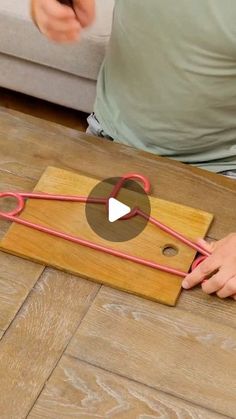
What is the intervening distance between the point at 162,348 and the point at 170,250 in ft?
0.54

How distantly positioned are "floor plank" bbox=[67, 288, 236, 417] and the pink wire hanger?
0.06 metres

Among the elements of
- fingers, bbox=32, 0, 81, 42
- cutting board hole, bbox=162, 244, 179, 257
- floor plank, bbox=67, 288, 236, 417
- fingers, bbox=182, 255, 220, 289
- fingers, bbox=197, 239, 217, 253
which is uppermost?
fingers, bbox=32, 0, 81, 42

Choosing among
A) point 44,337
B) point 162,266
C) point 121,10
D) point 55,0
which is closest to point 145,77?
point 121,10

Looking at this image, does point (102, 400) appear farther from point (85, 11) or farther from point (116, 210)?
point (85, 11)

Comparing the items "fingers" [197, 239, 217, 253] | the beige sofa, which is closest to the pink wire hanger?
"fingers" [197, 239, 217, 253]

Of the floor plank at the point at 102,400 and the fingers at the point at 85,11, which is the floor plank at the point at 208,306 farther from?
the fingers at the point at 85,11

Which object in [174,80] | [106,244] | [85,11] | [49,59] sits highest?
[85,11]

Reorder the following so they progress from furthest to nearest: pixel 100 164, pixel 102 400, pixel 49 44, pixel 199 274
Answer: pixel 49 44
pixel 100 164
pixel 199 274
pixel 102 400

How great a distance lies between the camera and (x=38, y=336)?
0.89 m

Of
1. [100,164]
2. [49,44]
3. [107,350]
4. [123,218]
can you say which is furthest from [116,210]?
[49,44]

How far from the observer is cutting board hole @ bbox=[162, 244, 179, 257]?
38.2 inches

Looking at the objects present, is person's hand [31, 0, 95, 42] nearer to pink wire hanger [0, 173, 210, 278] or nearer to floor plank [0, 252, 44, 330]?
pink wire hanger [0, 173, 210, 278]

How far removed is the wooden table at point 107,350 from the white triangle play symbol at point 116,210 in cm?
12

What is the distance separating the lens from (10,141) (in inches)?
45.3
